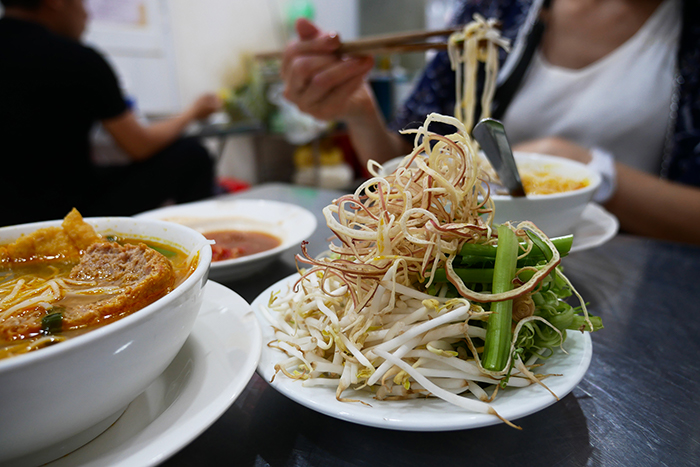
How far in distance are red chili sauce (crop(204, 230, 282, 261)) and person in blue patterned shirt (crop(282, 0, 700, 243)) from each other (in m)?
0.70

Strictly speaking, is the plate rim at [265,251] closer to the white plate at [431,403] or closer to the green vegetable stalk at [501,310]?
the white plate at [431,403]

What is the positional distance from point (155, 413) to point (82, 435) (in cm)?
8

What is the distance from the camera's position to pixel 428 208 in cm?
66

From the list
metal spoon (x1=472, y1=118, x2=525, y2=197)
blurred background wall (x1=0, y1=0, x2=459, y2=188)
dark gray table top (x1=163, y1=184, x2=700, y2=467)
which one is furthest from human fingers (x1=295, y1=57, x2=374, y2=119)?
blurred background wall (x1=0, y1=0, x2=459, y2=188)

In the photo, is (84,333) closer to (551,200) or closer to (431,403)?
(431,403)

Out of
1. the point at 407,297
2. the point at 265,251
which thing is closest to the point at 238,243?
the point at 265,251

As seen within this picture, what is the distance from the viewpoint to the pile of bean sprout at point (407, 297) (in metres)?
0.57

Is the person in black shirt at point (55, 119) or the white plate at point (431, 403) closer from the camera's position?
the white plate at point (431, 403)

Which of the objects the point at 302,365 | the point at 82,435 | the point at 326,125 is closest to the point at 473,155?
the point at 302,365

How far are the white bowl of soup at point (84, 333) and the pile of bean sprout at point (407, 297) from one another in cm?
18

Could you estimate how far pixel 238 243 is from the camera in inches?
45.6

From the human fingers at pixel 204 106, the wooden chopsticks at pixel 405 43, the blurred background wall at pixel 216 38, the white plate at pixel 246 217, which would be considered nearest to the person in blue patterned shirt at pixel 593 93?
the wooden chopsticks at pixel 405 43

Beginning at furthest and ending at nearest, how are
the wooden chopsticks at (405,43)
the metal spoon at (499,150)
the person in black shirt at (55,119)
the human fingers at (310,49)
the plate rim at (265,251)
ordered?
the person in black shirt at (55,119) → the human fingers at (310,49) → the wooden chopsticks at (405,43) → the plate rim at (265,251) → the metal spoon at (499,150)

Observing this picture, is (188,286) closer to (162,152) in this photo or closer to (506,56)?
(506,56)
